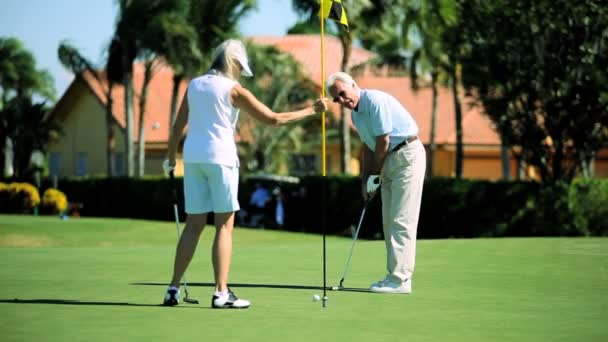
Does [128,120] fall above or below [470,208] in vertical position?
above

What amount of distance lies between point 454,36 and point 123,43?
23.4 metres

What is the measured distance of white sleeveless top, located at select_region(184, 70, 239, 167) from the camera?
8.78m

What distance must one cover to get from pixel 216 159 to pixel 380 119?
1755 mm

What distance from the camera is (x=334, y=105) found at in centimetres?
5488

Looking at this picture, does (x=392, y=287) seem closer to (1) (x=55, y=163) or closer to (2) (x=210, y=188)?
(2) (x=210, y=188)

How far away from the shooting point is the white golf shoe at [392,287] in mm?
9898

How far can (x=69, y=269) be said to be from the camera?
39.9 ft

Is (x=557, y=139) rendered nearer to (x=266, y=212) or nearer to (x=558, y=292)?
(x=266, y=212)

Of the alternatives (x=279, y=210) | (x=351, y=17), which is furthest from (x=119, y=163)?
(x=279, y=210)

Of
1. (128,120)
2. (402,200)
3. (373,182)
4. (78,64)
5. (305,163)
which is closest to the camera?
(373,182)

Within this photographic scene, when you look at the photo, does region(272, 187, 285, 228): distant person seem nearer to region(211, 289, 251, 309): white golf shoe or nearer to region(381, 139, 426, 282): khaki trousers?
region(381, 139, 426, 282): khaki trousers

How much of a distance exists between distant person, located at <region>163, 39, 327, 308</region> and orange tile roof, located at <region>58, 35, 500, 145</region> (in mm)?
45428

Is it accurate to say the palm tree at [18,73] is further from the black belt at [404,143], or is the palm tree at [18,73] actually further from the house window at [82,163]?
the black belt at [404,143]

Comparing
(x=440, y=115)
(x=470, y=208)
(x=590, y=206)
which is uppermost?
(x=440, y=115)
